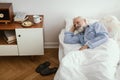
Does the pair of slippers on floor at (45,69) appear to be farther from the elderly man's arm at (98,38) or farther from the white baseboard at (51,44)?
the elderly man's arm at (98,38)

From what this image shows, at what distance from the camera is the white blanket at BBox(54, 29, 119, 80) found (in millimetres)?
1460

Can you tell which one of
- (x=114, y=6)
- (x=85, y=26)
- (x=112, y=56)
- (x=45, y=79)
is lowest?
(x=45, y=79)

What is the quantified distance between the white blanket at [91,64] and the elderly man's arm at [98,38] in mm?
59

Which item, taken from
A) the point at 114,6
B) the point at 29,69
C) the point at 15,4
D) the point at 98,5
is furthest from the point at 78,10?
the point at 29,69

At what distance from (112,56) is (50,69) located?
848mm

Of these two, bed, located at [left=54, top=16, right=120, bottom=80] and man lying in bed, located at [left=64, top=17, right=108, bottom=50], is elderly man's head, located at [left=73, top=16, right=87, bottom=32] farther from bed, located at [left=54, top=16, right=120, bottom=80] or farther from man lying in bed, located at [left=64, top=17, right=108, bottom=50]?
bed, located at [left=54, top=16, right=120, bottom=80]

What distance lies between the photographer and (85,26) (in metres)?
1.99

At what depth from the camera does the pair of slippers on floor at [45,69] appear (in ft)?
7.09

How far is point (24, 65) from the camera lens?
7.61 feet

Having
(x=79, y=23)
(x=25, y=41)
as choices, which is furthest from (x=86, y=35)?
(x=25, y=41)

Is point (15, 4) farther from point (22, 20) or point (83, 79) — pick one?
point (83, 79)

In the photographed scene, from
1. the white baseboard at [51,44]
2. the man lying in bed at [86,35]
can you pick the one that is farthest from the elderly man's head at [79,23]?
the white baseboard at [51,44]

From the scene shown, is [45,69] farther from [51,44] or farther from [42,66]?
[51,44]

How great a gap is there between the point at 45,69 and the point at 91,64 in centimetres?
79
